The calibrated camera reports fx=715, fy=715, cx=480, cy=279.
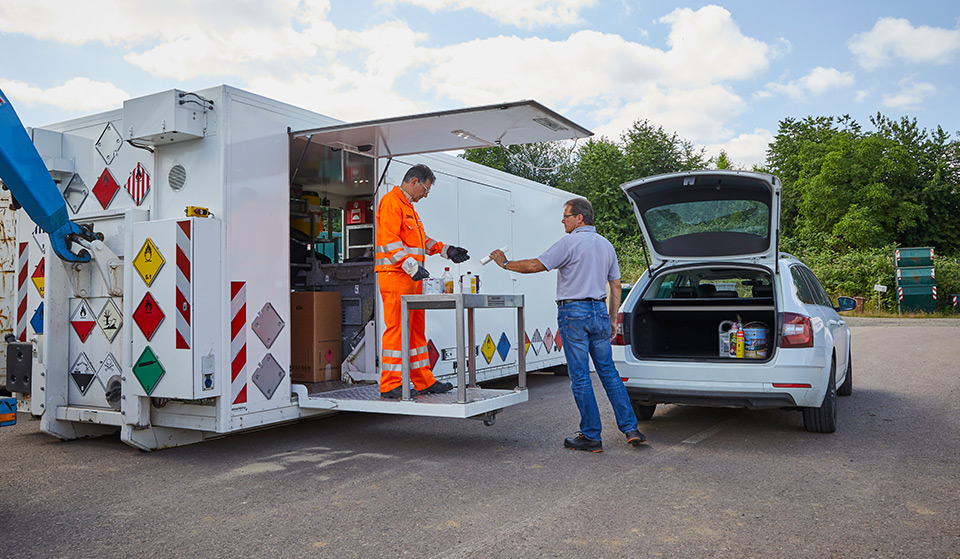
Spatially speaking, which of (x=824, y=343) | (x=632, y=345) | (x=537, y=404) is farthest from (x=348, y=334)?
(x=824, y=343)

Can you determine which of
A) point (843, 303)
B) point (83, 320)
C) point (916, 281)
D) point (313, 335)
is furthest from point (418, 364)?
point (916, 281)

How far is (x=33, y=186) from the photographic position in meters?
5.01

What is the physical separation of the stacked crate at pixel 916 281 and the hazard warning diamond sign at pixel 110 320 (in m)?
30.5

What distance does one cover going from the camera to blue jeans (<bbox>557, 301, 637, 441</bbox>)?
5.45 m

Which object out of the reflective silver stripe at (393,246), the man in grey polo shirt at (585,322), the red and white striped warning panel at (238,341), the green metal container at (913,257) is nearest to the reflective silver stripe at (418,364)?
the reflective silver stripe at (393,246)

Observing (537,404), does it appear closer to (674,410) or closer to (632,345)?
(674,410)

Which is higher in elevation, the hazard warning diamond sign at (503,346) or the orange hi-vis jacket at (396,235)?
the orange hi-vis jacket at (396,235)

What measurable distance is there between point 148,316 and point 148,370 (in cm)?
39

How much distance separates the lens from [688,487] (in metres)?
4.39

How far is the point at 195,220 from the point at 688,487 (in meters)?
3.72

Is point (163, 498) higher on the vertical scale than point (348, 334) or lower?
lower

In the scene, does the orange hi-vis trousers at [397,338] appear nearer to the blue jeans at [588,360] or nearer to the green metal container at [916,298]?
the blue jeans at [588,360]

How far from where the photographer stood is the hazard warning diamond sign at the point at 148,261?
5.16 metres

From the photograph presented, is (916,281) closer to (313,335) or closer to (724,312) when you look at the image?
(724,312)
